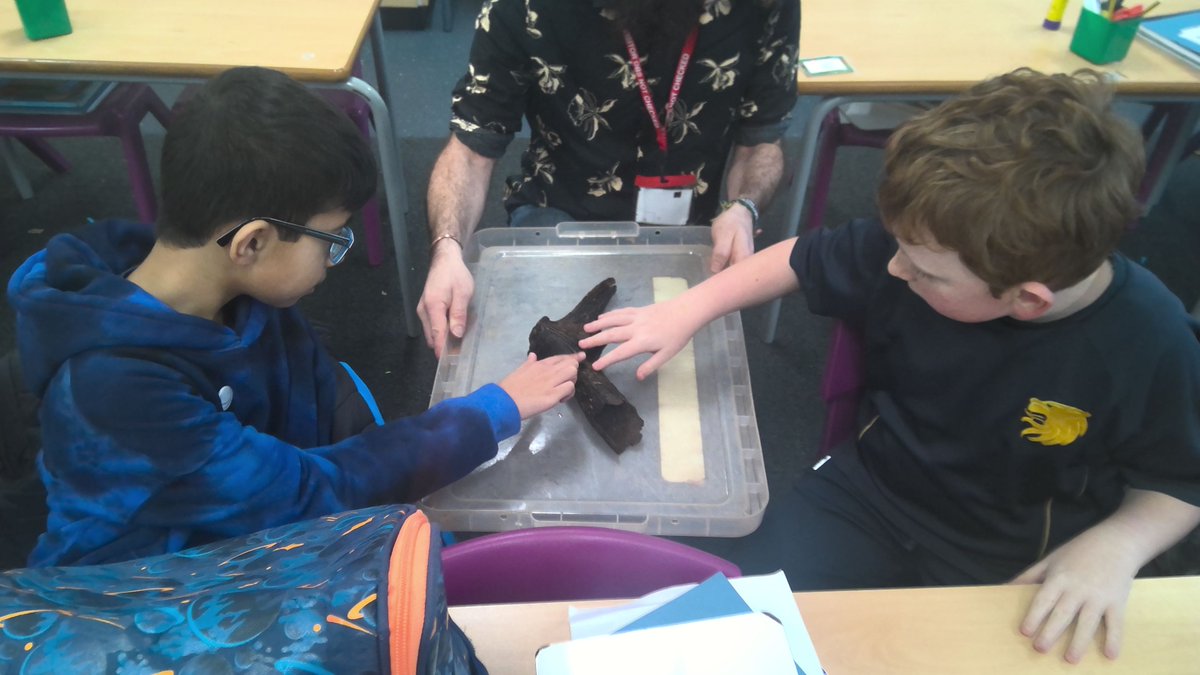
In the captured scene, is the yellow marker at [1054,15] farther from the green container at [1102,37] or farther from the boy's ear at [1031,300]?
the boy's ear at [1031,300]

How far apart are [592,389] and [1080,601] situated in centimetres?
55

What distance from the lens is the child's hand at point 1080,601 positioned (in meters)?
0.67

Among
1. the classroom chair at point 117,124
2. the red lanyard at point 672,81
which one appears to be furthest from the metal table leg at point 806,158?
the classroom chair at point 117,124

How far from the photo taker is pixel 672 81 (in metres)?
1.26

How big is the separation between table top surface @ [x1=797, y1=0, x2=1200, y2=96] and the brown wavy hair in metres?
0.69

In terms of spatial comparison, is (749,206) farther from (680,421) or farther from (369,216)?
(369,216)

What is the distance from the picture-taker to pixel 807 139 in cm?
154

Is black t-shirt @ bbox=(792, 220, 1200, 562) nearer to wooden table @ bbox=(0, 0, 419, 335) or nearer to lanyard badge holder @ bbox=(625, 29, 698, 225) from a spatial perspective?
lanyard badge holder @ bbox=(625, 29, 698, 225)

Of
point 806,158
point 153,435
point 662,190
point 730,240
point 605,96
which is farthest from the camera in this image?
point 806,158

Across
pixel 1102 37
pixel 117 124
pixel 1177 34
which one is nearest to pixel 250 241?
pixel 117 124

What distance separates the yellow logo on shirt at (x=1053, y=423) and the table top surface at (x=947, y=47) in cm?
79

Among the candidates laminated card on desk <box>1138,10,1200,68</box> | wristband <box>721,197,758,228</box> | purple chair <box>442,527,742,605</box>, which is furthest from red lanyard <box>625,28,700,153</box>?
laminated card on desk <box>1138,10,1200,68</box>

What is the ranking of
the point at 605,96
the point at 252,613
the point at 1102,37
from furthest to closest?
the point at 1102,37
the point at 605,96
the point at 252,613

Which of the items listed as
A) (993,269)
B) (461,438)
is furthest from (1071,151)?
(461,438)
